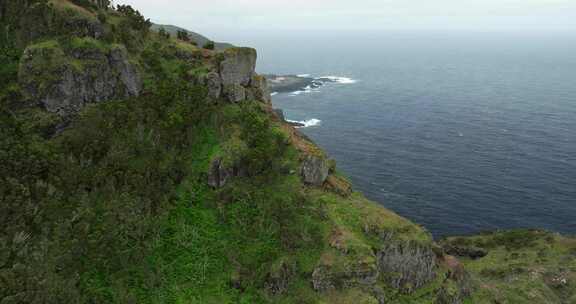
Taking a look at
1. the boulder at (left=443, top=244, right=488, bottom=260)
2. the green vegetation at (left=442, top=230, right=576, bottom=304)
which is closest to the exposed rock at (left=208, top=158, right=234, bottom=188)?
the green vegetation at (left=442, top=230, right=576, bottom=304)

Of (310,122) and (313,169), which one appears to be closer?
(313,169)

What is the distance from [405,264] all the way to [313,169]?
53.3ft

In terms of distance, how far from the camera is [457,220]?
9738 centimetres

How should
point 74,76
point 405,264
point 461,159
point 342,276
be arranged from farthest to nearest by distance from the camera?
point 461,159
point 74,76
point 405,264
point 342,276

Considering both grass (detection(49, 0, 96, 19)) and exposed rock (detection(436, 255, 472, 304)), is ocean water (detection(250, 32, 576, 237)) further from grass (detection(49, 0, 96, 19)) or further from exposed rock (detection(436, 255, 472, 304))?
grass (detection(49, 0, 96, 19))

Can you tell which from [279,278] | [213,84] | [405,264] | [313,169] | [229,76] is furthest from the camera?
[229,76]

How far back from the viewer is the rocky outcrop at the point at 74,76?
5356 cm

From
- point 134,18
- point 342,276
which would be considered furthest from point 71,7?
point 342,276

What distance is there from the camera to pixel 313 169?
58000 millimetres

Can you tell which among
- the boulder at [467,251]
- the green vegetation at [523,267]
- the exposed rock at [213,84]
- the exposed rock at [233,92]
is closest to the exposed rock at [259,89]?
the exposed rock at [233,92]

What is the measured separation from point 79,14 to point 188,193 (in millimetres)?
29970

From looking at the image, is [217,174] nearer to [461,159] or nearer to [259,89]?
[259,89]

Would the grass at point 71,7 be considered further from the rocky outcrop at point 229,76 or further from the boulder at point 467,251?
the boulder at point 467,251

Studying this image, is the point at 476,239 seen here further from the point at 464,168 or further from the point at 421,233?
the point at 421,233
